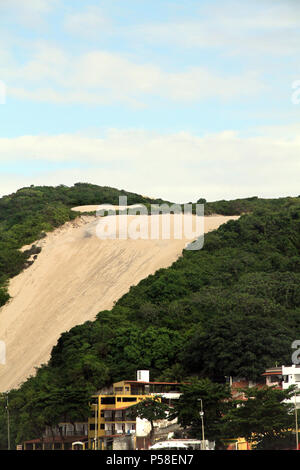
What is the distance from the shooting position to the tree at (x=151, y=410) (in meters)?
58.8

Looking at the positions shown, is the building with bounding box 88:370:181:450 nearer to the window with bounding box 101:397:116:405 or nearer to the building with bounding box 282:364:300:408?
the window with bounding box 101:397:116:405

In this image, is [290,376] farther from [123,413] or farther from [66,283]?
[66,283]

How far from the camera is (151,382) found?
→ 216 ft

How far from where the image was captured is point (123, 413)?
6353cm

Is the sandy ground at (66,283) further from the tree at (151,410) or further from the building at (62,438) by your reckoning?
the tree at (151,410)

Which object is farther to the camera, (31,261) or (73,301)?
(31,261)

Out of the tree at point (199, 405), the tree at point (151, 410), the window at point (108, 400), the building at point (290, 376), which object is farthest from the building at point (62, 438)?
the building at point (290, 376)

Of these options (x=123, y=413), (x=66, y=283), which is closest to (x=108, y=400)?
(x=123, y=413)

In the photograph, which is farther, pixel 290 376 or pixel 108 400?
pixel 108 400

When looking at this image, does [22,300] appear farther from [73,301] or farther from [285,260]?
[285,260]

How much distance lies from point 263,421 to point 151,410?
319 inches

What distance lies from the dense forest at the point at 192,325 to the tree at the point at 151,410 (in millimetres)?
4400

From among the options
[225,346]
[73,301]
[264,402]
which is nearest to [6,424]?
[225,346]

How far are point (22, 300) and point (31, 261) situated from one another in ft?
27.3
